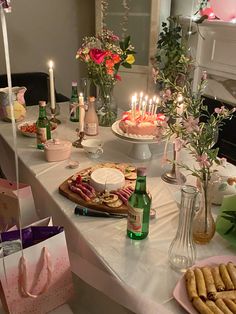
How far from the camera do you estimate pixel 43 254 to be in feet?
3.41

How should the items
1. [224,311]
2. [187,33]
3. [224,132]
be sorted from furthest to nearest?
[187,33]
[224,132]
[224,311]

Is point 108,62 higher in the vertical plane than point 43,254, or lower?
higher

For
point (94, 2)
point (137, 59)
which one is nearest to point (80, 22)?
point (94, 2)

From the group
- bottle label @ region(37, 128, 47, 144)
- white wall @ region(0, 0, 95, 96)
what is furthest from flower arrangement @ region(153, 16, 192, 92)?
bottle label @ region(37, 128, 47, 144)

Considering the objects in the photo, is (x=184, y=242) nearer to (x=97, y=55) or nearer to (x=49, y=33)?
(x=97, y=55)

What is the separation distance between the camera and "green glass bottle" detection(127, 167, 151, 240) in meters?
1.05

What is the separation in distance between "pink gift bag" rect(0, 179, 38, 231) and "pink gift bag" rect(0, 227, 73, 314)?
1.19ft

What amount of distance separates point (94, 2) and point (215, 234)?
138 inches

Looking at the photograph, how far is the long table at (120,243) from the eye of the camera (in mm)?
925

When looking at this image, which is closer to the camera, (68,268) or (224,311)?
(224,311)

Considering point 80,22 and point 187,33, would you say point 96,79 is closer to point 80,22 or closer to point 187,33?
point 187,33

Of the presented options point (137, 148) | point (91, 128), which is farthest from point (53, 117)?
point (137, 148)

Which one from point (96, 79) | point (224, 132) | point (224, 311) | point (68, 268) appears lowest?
point (224, 132)

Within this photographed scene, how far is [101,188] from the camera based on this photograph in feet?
4.40
